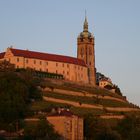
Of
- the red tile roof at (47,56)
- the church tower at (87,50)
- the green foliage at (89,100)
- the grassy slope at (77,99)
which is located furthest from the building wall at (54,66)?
the green foliage at (89,100)

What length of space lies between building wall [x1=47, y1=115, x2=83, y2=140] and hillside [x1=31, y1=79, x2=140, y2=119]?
11204 mm

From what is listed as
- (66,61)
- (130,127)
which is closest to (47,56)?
(66,61)

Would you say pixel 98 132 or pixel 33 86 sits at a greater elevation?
pixel 33 86

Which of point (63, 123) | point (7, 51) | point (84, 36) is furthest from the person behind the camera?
point (84, 36)

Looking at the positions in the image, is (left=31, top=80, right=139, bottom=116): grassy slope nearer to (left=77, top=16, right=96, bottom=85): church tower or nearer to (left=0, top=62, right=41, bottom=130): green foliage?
(left=0, top=62, right=41, bottom=130): green foliage

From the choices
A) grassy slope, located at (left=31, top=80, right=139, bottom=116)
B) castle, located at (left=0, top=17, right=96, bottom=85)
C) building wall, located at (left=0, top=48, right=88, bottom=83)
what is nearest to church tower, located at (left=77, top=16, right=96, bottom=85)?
castle, located at (left=0, top=17, right=96, bottom=85)

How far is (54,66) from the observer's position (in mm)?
133500

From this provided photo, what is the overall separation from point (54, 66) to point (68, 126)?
46.9 meters

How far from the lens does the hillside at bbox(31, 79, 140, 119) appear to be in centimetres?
10780

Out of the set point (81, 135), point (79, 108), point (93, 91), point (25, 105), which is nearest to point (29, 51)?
point (93, 91)

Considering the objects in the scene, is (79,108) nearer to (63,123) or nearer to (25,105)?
(25,105)

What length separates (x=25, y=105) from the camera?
96.4m

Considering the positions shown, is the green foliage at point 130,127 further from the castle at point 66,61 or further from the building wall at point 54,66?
the castle at point 66,61

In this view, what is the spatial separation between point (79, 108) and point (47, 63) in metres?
24.6
